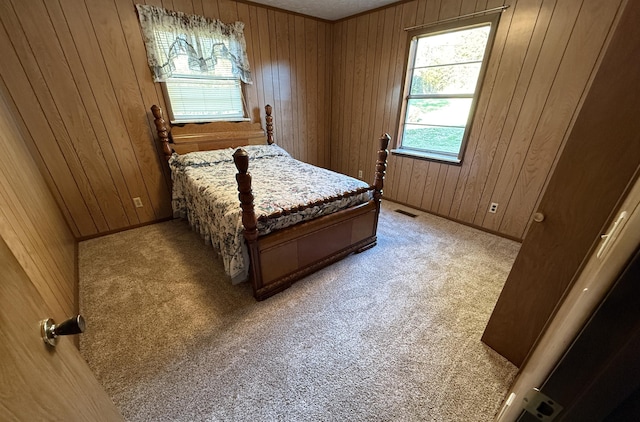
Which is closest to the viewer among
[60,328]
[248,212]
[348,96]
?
[60,328]

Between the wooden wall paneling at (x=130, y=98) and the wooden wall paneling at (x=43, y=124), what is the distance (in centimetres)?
49

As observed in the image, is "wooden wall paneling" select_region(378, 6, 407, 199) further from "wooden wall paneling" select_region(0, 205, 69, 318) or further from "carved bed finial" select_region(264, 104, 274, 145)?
"wooden wall paneling" select_region(0, 205, 69, 318)

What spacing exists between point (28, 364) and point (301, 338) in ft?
4.15

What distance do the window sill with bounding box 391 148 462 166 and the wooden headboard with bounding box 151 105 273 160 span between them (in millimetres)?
1775

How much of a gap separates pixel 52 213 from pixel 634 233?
10.3 ft

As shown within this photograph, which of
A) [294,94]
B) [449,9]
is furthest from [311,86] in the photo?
[449,9]

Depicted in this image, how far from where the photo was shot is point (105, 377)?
4.30ft

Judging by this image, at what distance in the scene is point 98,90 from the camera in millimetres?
2324

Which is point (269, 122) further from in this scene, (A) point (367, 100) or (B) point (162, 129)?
(A) point (367, 100)

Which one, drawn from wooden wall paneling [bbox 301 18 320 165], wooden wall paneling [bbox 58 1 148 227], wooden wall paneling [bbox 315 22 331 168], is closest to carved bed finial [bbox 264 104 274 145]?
wooden wall paneling [bbox 301 18 320 165]

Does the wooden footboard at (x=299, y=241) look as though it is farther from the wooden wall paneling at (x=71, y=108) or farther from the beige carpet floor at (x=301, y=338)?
the wooden wall paneling at (x=71, y=108)

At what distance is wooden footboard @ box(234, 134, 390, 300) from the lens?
1.54 m

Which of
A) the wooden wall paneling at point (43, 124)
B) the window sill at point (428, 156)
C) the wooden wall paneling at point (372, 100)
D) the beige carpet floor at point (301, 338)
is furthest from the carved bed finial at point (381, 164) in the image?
the wooden wall paneling at point (43, 124)

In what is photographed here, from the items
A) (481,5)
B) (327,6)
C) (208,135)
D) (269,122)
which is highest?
(327,6)
